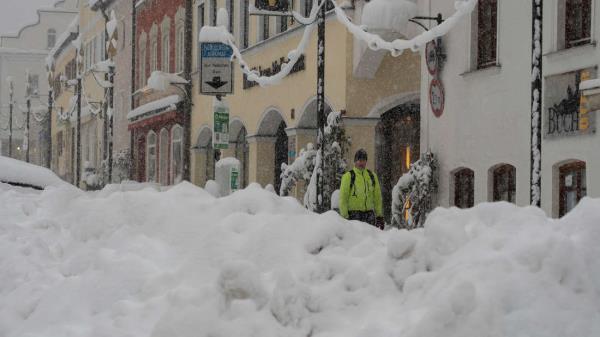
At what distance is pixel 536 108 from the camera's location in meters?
9.98

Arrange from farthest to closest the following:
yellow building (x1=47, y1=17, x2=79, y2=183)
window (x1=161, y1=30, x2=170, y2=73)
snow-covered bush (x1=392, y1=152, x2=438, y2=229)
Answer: yellow building (x1=47, y1=17, x2=79, y2=183)
window (x1=161, y1=30, x2=170, y2=73)
snow-covered bush (x1=392, y1=152, x2=438, y2=229)

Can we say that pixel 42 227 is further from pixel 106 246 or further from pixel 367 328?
pixel 367 328

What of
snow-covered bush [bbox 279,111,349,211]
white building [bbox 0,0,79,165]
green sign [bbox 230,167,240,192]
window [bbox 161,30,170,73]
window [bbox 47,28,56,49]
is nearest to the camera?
green sign [bbox 230,167,240,192]

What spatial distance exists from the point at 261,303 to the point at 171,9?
29.1 metres

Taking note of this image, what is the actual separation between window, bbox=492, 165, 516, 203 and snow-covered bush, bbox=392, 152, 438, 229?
1.35 m

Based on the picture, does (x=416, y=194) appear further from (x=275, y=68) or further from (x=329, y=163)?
(x=275, y=68)

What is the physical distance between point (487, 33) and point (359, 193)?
4740 millimetres

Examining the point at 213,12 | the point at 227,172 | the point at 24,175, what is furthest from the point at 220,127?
the point at 213,12

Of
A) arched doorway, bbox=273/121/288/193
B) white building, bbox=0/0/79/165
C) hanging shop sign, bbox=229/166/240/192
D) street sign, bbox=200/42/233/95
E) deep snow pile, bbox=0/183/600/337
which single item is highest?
white building, bbox=0/0/79/165

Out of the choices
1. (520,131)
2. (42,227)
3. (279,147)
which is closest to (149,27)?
(279,147)

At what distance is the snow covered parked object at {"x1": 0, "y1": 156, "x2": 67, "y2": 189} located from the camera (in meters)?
11.5

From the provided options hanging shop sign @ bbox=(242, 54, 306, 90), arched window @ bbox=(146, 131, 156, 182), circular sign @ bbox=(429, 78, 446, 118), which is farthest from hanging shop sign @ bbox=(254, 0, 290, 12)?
arched window @ bbox=(146, 131, 156, 182)

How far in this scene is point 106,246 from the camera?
6.59 m

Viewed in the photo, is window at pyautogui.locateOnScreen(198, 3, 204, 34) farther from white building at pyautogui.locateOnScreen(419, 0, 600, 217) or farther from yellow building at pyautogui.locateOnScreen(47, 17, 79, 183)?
yellow building at pyautogui.locateOnScreen(47, 17, 79, 183)
